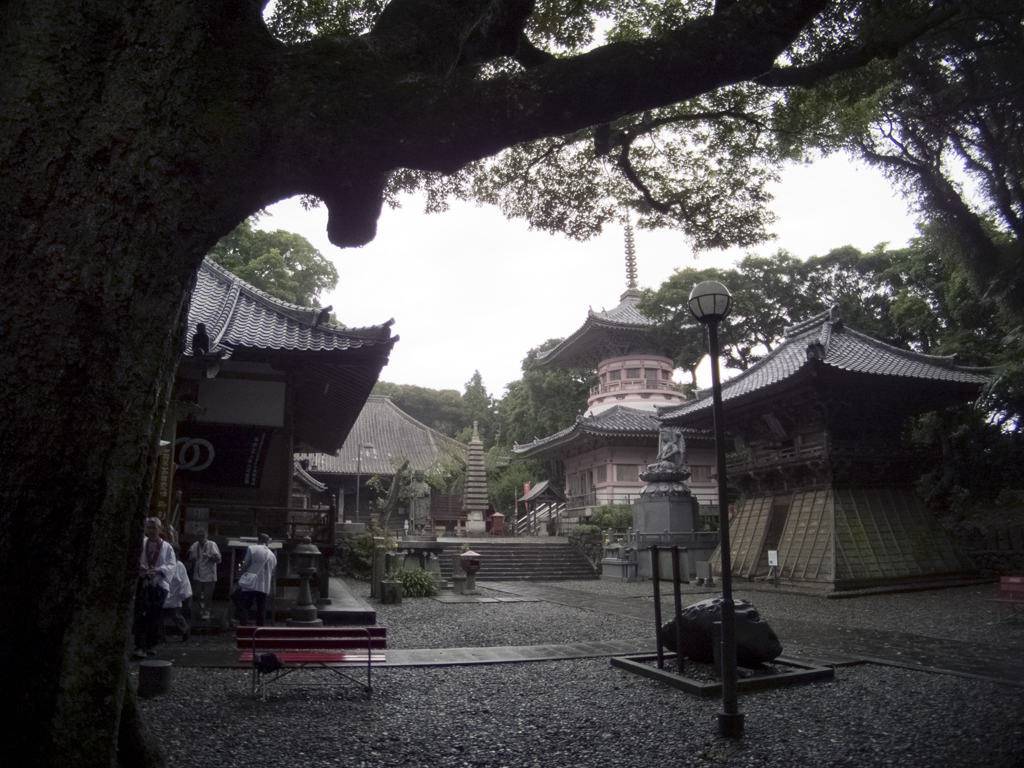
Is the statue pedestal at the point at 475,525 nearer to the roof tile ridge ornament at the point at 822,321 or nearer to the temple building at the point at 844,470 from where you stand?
the temple building at the point at 844,470

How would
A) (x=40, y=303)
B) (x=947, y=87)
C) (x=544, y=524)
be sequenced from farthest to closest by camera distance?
(x=544, y=524) < (x=947, y=87) < (x=40, y=303)

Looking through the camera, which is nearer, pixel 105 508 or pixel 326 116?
pixel 105 508

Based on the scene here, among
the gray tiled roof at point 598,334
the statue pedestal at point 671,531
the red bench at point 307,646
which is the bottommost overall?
the red bench at point 307,646

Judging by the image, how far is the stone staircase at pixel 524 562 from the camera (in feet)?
77.8

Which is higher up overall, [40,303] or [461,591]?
[40,303]

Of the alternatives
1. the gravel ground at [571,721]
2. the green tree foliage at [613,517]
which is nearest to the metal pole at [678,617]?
the gravel ground at [571,721]

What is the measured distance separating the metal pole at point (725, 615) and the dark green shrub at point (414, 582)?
11620mm

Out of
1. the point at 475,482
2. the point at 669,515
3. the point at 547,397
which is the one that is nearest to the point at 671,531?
the point at 669,515

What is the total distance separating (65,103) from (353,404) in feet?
40.2

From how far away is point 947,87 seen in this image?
11188 mm

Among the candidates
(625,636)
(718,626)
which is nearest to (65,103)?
(718,626)

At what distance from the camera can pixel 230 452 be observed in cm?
1202

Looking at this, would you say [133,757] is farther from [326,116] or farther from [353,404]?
[353,404]

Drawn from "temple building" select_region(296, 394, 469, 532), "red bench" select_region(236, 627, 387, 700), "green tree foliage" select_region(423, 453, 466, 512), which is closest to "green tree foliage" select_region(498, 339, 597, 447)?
"temple building" select_region(296, 394, 469, 532)
